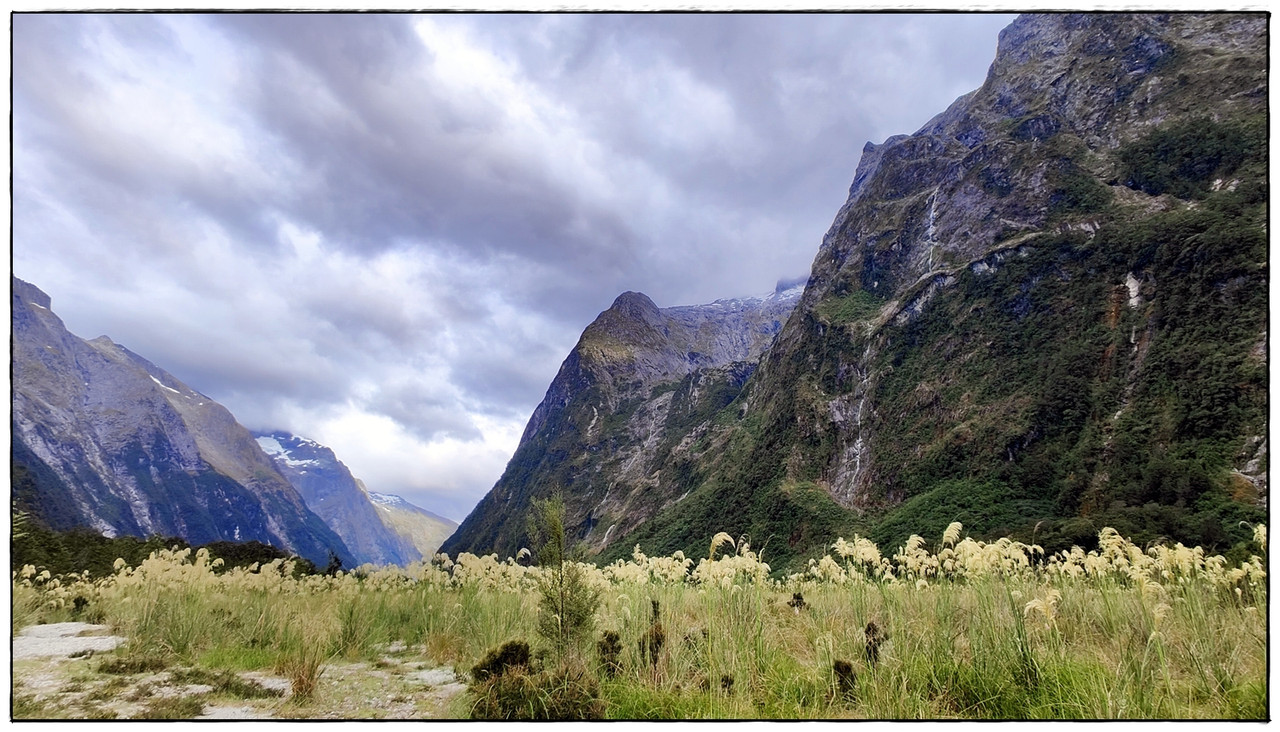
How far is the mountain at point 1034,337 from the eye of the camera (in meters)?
63.3

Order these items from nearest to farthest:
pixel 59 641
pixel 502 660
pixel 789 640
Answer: pixel 502 660 < pixel 789 640 < pixel 59 641

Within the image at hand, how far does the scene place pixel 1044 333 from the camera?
90688mm

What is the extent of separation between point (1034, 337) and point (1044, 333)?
144 cm

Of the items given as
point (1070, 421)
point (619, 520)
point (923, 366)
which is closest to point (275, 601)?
point (1070, 421)

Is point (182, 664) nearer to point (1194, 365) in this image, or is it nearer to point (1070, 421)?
point (1194, 365)

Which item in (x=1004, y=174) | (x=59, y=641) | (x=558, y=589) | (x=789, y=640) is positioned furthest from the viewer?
(x=1004, y=174)

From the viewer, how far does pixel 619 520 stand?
6014 inches

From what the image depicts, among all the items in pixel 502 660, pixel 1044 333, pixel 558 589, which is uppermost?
pixel 1044 333

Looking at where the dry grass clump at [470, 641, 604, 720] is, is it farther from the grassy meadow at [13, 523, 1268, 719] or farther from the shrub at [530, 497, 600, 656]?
the shrub at [530, 497, 600, 656]

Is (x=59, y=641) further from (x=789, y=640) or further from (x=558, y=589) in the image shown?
(x=789, y=640)

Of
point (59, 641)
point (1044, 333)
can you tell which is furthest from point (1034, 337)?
point (59, 641)

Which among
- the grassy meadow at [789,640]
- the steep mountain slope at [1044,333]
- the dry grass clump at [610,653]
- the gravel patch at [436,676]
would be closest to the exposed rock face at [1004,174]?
the steep mountain slope at [1044,333]

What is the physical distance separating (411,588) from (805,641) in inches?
220

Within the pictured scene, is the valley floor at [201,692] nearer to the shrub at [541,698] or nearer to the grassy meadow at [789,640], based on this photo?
the grassy meadow at [789,640]
